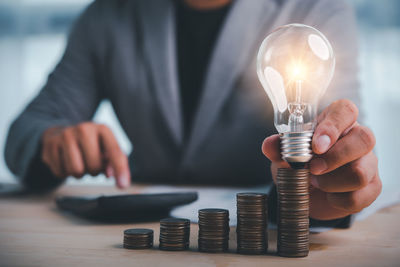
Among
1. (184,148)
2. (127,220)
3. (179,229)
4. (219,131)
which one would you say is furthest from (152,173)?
(179,229)

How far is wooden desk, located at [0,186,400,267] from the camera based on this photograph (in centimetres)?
45

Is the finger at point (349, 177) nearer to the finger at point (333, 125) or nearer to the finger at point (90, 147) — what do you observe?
the finger at point (333, 125)

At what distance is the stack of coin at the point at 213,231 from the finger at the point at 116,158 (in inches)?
16.3

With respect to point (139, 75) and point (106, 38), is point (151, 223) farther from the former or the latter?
point (106, 38)

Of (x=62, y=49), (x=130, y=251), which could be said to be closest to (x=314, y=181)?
(x=130, y=251)

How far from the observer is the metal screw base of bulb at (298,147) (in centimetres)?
46

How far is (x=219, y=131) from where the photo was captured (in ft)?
4.01

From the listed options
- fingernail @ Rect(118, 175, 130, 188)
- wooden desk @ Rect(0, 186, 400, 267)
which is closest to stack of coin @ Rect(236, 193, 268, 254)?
wooden desk @ Rect(0, 186, 400, 267)

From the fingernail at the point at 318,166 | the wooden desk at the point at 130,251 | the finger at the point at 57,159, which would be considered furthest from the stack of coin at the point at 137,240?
the finger at the point at 57,159

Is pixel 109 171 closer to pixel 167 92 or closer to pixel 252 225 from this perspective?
pixel 167 92

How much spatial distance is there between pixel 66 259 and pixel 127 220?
8.6 inches

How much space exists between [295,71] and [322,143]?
132 millimetres

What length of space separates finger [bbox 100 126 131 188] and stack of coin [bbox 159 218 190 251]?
1.27ft

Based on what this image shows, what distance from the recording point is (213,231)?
19.1 inches
